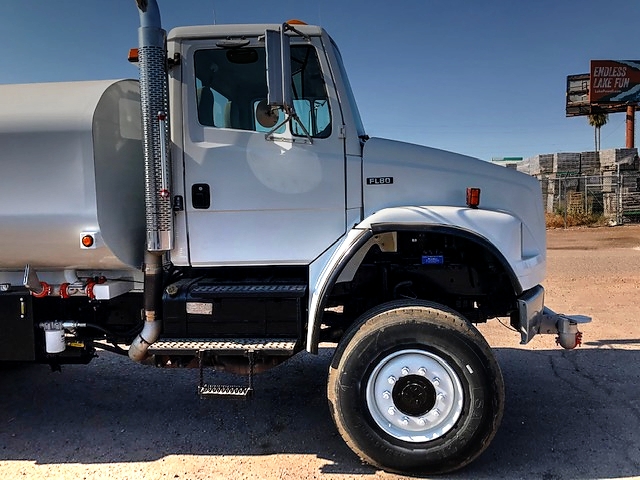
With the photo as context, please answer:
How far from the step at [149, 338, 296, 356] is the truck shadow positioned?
0.78 metres

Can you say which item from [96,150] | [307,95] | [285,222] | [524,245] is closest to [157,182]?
[96,150]

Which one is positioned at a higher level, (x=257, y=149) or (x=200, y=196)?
(x=257, y=149)

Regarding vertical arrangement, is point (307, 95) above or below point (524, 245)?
above

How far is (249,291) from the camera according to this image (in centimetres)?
370

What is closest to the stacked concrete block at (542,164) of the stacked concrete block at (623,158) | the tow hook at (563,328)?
the stacked concrete block at (623,158)

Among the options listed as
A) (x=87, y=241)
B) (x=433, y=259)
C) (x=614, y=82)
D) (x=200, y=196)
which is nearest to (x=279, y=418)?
(x=433, y=259)

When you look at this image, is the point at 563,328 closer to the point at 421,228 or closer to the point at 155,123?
the point at 421,228

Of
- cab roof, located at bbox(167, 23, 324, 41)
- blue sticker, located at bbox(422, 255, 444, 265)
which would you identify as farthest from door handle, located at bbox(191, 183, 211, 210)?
blue sticker, located at bbox(422, 255, 444, 265)

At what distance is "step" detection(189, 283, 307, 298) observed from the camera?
3.67 metres

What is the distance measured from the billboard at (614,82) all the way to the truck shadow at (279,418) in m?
31.9

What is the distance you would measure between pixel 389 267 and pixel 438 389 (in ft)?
3.41

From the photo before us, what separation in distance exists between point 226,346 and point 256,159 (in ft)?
4.43

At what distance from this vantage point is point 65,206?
3.59 metres

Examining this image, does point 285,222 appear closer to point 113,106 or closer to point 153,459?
point 113,106
